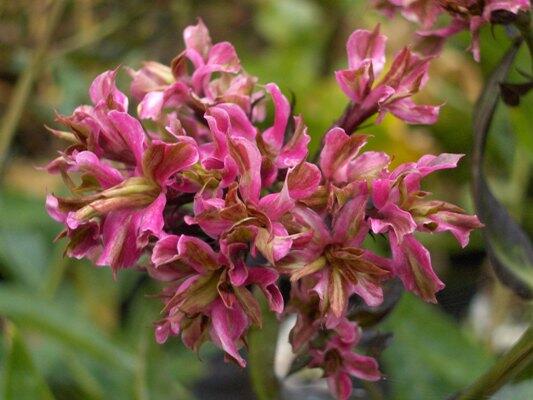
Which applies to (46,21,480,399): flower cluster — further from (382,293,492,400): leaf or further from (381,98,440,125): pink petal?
(382,293,492,400): leaf

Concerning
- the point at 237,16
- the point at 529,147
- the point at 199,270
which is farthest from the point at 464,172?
the point at 199,270

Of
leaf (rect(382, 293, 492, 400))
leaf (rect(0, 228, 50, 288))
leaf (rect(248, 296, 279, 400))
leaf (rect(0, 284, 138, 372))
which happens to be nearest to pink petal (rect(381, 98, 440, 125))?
leaf (rect(248, 296, 279, 400))

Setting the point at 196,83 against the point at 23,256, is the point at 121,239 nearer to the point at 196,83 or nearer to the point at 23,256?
the point at 196,83

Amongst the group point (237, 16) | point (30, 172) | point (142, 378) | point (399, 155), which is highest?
point (142, 378)

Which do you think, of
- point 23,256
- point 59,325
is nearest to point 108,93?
point 59,325

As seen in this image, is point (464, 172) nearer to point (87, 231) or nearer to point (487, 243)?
point (487, 243)
